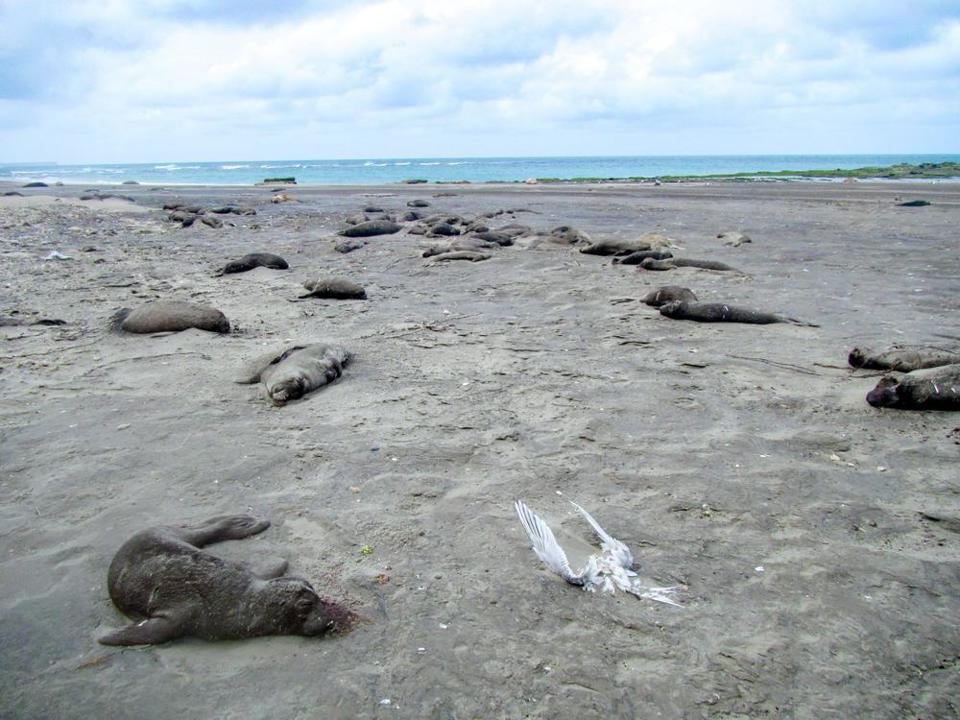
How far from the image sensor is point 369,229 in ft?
52.2

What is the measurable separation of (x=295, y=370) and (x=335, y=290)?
361 centimetres

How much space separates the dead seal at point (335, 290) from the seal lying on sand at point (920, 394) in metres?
6.30

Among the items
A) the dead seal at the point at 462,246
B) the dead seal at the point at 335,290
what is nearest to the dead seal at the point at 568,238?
the dead seal at the point at 462,246

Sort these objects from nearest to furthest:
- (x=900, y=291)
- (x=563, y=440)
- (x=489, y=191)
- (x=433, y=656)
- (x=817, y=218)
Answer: (x=433, y=656) < (x=563, y=440) < (x=900, y=291) < (x=817, y=218) < (x=489, y=191)

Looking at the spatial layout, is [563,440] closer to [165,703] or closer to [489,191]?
[165,703]

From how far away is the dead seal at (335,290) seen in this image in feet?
30.2

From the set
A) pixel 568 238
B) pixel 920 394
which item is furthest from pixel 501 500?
pixel 568 238

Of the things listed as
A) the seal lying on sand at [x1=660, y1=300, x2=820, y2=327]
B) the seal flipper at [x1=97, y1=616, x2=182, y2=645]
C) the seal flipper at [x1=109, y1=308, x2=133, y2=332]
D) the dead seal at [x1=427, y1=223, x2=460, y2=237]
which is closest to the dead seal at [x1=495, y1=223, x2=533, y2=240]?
the dead seal at [x1=427, y1=223, x2=460, y2=237]

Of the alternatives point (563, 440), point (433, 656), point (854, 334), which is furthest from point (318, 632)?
point (854, 334)

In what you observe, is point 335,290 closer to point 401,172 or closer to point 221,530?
point 221,530

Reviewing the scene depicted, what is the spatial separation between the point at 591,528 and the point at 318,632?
157cm

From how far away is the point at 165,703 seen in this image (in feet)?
8.38

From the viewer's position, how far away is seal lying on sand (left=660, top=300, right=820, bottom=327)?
777 cm

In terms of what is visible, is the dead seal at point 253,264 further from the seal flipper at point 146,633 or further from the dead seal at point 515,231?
the seal flipper at point 146,633
